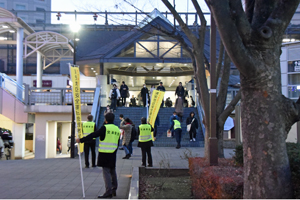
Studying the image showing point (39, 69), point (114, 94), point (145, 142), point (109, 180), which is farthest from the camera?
point (39, 69)

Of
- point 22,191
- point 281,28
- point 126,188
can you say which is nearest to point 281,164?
point 281,28

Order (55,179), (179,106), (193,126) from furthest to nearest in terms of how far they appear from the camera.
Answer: (179,106) < (193,126) < (55,179)

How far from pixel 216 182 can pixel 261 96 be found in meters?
1.47

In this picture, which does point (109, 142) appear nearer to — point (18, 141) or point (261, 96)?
point (261, 96)

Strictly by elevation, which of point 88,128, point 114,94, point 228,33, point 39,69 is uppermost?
point 39,69

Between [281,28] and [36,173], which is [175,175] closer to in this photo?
[36,173]

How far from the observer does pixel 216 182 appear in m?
5.36

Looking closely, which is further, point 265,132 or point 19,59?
point 19,59

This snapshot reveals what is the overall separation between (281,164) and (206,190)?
1.48m

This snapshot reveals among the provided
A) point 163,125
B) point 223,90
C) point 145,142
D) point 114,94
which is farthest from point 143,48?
point 223,90

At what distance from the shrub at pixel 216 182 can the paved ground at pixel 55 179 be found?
1.65m

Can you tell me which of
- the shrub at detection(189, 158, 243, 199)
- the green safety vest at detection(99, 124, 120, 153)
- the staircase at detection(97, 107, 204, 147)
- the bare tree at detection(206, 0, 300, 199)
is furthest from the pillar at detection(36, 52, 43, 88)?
the bare tree at detection(206, 0, 300, 199)

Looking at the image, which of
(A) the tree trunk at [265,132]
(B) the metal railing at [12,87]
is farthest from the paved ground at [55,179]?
(B) the metal railing at [12,87]

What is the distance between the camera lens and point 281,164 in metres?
4.81
